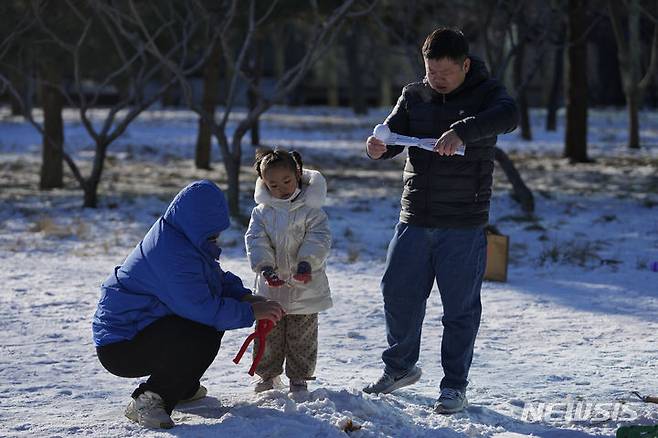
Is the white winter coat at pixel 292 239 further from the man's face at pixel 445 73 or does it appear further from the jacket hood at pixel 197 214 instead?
the man's face at pixel 445 73

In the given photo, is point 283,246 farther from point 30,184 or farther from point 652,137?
point 652,137

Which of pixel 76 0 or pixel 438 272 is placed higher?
pixel 76 0

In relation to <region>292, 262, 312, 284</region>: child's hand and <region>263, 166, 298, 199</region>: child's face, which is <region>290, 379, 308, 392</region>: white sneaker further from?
<region>263, 166, 298, 199</region>: child's face

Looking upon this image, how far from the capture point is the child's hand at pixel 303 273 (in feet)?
15.6

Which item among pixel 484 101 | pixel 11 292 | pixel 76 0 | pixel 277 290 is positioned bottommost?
pixel 11 292

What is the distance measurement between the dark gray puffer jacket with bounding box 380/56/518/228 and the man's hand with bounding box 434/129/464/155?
23 centimetres

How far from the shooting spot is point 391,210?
41.4 ft

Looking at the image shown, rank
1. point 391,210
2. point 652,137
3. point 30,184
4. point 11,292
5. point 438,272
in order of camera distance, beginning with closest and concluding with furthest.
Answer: point 438,272 < point 11,292 < point 391,210 < point 30,184 < point 652,137

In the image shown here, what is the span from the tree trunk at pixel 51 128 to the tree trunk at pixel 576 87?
7568mm

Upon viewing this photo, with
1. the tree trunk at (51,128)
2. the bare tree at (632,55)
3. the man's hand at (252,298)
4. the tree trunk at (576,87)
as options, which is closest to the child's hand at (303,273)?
the man's hand at (252,298)

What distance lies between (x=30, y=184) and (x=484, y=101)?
11818 millimetres

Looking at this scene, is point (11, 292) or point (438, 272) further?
point (11, 292)

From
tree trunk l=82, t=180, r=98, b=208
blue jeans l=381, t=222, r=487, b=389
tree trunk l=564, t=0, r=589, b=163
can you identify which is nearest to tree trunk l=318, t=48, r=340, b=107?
tree trunk l=564, t=0, r=589, b=163

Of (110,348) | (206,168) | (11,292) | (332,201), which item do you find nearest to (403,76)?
(206,168)
